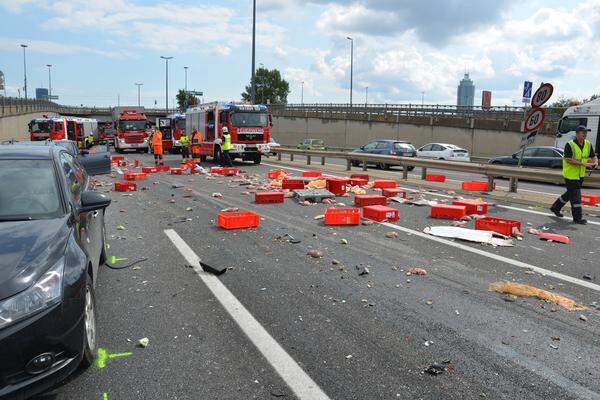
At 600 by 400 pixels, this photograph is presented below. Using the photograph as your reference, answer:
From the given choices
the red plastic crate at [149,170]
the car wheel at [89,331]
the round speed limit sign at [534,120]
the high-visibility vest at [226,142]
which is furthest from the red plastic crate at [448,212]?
the high-visibility vest at [226,142]

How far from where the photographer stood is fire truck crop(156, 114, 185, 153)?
120ft

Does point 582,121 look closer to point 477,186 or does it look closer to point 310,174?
point 477,186

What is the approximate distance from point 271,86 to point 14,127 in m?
90.2

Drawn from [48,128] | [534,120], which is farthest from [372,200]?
[48,128]

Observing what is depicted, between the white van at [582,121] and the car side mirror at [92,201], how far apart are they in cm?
1957

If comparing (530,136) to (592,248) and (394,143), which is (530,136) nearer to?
(592,248)

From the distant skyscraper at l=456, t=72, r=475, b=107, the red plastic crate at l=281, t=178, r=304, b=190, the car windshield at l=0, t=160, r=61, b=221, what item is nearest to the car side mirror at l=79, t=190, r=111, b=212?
the car windshield at l=0, t=160, r=61, b=221

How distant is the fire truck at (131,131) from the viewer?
1490 inches

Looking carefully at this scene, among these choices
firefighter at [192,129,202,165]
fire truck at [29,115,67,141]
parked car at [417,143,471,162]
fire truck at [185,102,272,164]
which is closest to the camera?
fire truck at [185,102,272,164]

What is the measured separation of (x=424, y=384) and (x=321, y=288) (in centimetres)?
214

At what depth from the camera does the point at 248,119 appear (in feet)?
81.3

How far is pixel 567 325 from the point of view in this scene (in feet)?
14.9

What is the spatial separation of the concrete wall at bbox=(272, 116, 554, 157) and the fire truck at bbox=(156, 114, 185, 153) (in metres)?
19.6

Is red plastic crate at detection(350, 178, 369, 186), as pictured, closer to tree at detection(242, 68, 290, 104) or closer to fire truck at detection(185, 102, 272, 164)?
fire truck at detection(185, 102, 272, 164)
